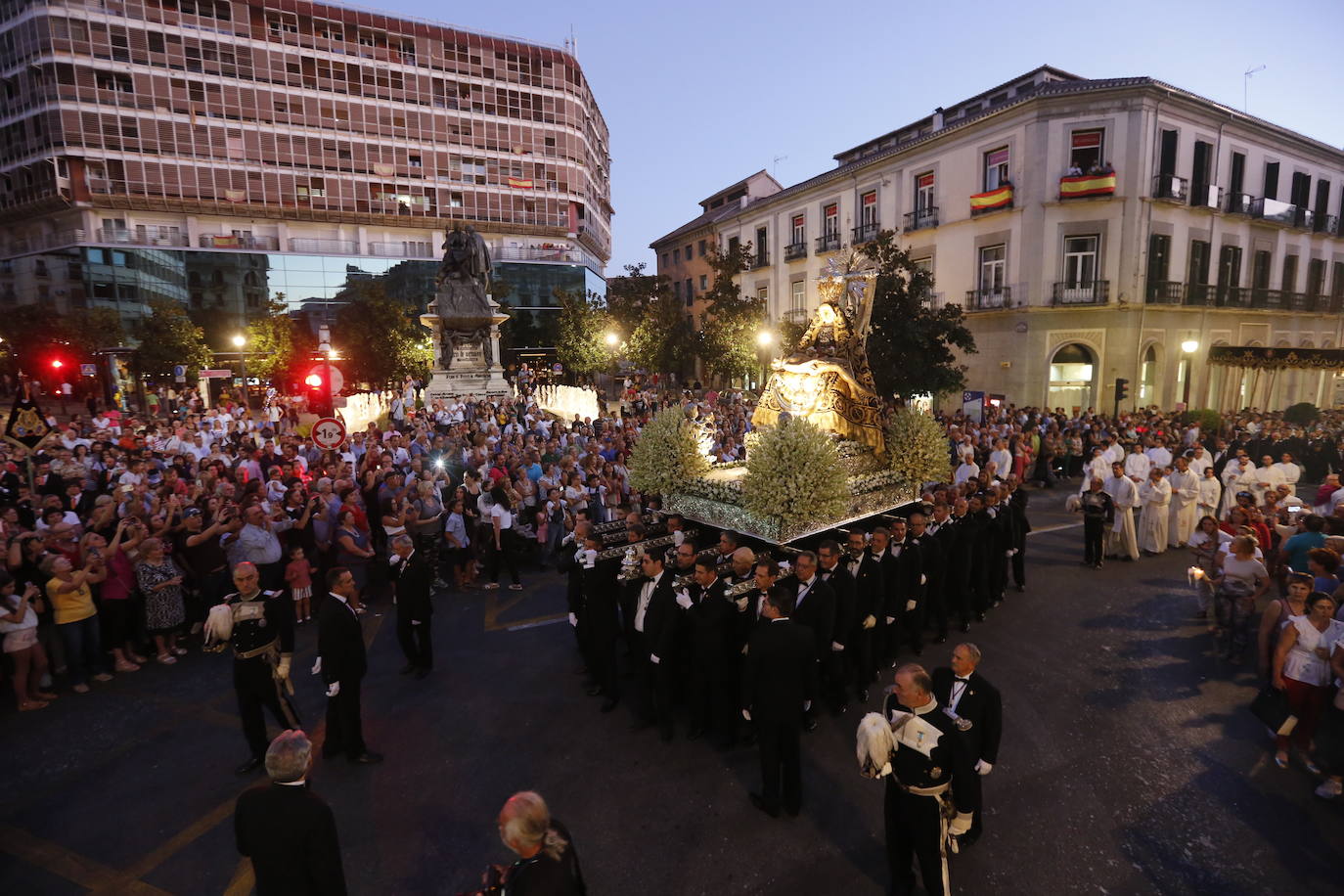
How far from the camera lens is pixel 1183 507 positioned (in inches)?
482

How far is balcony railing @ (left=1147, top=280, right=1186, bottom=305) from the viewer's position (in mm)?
25562

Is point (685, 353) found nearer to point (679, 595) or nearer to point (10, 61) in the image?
point (679, 595)

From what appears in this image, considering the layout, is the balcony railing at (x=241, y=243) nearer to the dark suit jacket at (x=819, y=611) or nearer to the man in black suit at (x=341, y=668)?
the man in black suit at (x=341, y=668)

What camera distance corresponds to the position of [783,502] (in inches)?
281

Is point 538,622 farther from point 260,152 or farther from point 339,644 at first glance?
point 260,152

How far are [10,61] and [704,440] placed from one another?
59795mm

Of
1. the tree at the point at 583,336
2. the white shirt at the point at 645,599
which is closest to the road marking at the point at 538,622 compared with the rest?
the white shirt at the point at 645,599

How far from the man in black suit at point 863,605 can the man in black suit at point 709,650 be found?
57.3 inches

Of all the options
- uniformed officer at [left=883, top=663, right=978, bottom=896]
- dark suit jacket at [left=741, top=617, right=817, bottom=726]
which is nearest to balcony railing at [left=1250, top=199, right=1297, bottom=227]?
dark suit jacket at [left=741, top=617, right=817, bottom=726]

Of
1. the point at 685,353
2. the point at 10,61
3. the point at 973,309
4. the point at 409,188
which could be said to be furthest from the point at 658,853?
the point at 10,61

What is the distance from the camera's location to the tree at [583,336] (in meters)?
40.3

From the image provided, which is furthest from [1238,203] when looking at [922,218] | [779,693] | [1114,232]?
[779,693]

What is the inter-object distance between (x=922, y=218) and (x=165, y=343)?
3736cm

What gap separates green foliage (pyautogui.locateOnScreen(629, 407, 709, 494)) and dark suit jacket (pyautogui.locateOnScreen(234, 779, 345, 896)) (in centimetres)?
578
